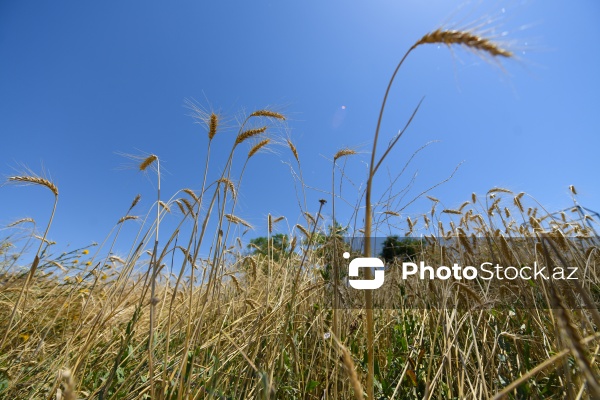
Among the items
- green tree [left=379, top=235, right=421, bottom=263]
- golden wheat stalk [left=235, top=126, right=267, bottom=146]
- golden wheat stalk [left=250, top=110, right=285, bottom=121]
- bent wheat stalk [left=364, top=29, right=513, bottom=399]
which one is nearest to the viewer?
bent wheat stalk [left=364, top=29, right=513, bottom=399]

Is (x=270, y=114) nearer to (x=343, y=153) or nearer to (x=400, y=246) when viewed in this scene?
(x=343, y=153)

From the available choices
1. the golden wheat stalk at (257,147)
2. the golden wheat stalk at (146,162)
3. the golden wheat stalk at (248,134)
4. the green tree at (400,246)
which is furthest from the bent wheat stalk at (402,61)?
the green tree at (400,246)

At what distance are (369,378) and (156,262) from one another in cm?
113

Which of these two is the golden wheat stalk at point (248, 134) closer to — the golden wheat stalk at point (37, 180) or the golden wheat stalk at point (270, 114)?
the golden wheat stalk at point (270, 114)

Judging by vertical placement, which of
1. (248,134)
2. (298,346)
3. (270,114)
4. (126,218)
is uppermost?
(270,114)

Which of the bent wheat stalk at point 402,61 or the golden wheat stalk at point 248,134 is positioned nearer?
the bent wheat stalk at point 402,61

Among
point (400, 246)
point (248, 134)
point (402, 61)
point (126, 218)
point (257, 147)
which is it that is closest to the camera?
point (402, 61)

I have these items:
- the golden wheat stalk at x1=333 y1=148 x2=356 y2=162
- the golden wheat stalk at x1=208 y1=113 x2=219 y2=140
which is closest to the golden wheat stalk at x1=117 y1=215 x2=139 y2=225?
the golden wheat stalk at x1=208 y1=113 x2=219 y2=140

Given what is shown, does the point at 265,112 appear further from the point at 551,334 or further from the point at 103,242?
the point at 551,334

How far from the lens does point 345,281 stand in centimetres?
327

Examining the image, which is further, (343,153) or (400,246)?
(400,246)

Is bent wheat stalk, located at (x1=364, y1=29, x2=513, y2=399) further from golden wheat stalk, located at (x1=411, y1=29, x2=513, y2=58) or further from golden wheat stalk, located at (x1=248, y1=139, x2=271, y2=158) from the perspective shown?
golden wheat stalk, located at (x1=248, y1=139, x2=271, y2=158)

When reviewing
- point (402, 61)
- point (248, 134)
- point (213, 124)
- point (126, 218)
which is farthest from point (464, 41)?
point (126, 218)

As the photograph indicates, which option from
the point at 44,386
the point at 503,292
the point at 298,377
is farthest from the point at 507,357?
the point at 44,386
